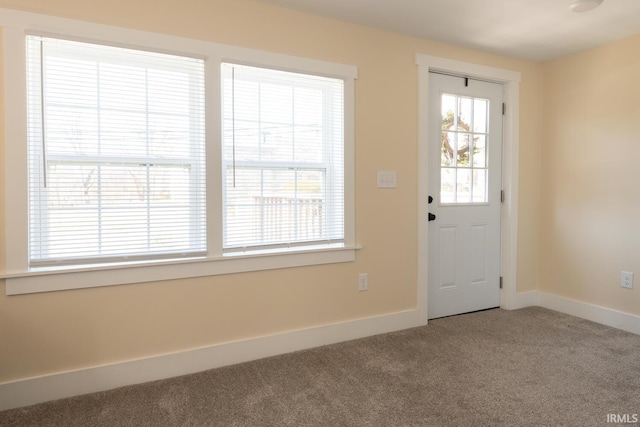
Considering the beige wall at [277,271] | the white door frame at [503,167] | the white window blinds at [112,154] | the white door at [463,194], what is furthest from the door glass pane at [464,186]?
the white window blinds at [112,154]

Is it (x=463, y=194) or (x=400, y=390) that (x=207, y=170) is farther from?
(x=463, y=194)

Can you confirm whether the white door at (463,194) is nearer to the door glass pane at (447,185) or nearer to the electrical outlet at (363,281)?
the door glass pane at (447,185)

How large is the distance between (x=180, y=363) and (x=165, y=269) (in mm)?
593

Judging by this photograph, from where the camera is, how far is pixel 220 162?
2523 millimetres

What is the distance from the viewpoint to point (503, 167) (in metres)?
3.77

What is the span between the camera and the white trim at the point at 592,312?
317 centimetres

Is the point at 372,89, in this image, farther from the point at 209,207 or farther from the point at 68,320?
the point at 68,320

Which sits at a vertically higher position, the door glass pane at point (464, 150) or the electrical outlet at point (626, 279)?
the door glass pane at point (464, 150)

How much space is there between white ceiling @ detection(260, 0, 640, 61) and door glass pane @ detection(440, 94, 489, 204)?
511 millimetres

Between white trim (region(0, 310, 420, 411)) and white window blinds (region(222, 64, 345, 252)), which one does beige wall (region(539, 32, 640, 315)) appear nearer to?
white trim (region(0, 310, 420, 411))

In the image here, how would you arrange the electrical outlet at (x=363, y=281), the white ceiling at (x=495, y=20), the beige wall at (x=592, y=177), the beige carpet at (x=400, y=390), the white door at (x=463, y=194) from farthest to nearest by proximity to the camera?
the white door at (x=463, y=194) < the beige wall at (x=592, y=177) < the electrical outlet at (x=363, y=281) < the white ceiling at (x=495, y=20) < the beige carpet at (x=400, y=390)

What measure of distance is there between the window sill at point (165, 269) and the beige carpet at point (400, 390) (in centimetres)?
62

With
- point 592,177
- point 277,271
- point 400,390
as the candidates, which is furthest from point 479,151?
point 400,390

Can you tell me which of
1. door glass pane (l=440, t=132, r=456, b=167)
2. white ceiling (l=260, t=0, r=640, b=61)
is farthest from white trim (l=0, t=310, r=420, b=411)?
white ceiling (l=260, t=0, r=640, b=61)
